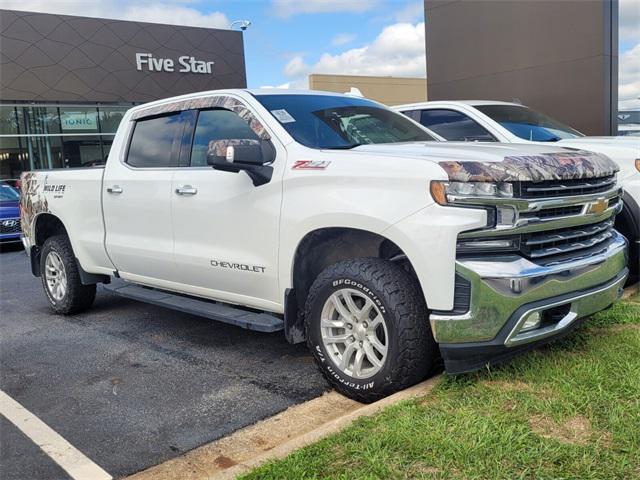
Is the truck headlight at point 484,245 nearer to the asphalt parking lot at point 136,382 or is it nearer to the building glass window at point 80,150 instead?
the asphalt parking lot at point 136,382

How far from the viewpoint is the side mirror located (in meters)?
3.93

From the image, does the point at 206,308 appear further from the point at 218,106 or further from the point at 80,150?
the point at 80,150

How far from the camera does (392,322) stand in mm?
3367

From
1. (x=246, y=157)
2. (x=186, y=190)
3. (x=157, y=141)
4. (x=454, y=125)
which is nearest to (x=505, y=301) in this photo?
(x=246, y=157)

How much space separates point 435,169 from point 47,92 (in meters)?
21.4

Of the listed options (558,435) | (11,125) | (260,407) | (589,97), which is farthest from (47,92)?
(558,435)

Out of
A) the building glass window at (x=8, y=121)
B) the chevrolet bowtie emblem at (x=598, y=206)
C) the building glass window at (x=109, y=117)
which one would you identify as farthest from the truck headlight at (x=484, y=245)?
the building glass window at (x=109, y=117)

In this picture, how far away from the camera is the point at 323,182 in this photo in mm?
3746

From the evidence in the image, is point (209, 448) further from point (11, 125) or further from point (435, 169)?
point (11, 125)

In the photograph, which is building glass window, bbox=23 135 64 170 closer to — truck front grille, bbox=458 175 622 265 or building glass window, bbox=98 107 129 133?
building glass window, bbox=98 107 129 133

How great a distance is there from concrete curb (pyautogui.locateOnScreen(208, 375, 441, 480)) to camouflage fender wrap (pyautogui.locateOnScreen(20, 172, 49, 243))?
4452 mm

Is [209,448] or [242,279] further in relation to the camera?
[242,279]

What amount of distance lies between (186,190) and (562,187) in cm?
265

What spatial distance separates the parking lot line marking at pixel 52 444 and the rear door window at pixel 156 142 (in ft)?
6.93
